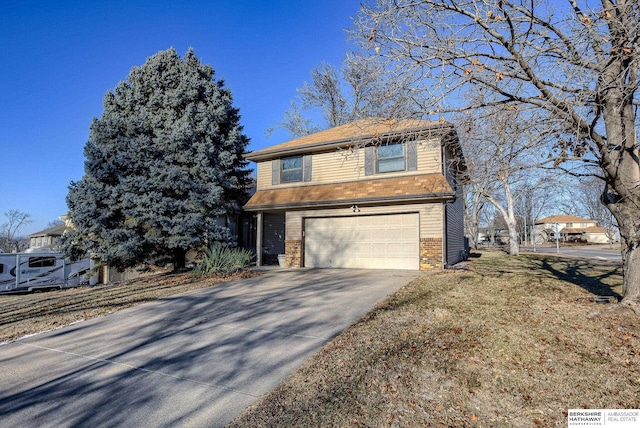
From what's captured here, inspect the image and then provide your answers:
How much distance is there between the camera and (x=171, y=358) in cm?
462

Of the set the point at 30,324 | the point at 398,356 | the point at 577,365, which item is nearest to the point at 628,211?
the point at 577,365

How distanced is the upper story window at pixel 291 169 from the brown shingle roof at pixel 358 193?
46 cm

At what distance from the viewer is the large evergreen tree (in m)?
13.4

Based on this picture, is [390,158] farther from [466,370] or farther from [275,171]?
[466,370]

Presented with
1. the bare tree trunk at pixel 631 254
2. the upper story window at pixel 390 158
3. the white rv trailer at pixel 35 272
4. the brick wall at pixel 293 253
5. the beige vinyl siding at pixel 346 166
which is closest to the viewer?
the bare tree trunk at pixel 631 254

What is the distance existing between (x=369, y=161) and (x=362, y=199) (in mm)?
1678

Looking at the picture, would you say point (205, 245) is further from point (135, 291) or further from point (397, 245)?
point (397, 245)

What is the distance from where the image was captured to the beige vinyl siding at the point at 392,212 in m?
11.1

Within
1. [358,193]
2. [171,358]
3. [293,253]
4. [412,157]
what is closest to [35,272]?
[293,253]

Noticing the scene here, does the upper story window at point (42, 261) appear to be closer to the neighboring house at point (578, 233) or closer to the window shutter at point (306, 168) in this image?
the window shutter at point (306, 168)

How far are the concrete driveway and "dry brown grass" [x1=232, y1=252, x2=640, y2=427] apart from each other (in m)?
0.47

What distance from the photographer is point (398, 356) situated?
13.6 feet

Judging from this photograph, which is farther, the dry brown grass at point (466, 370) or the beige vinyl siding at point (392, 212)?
the beige vinyl siding at point (392, 212)

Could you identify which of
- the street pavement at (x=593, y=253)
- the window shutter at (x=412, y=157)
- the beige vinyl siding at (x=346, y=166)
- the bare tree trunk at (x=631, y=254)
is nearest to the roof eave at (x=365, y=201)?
the beige vinyl siding at (x=346, y=166)
